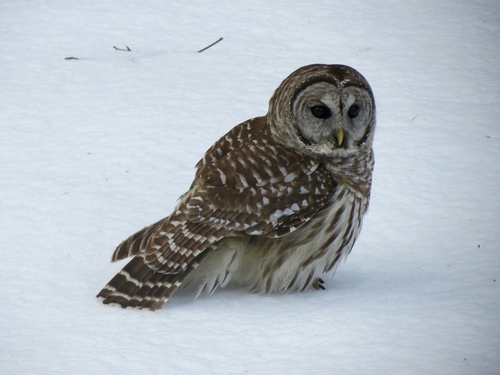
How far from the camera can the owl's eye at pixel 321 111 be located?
405 centimetres

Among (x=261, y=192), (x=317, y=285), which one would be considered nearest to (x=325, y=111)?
(x=261, y=192)

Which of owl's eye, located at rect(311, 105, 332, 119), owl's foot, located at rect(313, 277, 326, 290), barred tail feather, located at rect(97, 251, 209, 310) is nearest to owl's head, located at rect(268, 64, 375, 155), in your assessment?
owl's eye, located at rect(311, 105, 332, 119)

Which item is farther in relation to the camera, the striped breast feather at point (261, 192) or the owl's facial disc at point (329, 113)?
the owl's facial disc at point (329, 113)

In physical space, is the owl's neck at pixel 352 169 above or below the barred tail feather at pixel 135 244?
above

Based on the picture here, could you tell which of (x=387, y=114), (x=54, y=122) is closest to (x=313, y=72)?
(x=387, y=114)

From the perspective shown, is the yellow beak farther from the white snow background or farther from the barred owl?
the white snow background

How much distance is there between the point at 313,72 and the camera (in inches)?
159

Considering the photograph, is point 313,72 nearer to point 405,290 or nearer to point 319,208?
point 319,208

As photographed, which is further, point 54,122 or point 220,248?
point 54,122

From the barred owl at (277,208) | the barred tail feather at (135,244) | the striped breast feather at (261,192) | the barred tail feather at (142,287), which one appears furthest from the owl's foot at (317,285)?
the barred tail feather at (135,244)

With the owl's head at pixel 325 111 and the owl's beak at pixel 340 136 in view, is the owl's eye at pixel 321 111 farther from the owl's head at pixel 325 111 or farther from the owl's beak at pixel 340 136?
the owl's beak at pixel 340 136

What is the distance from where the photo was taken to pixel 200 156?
214 inches

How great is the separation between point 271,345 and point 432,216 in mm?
1689

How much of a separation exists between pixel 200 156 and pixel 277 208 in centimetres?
165
